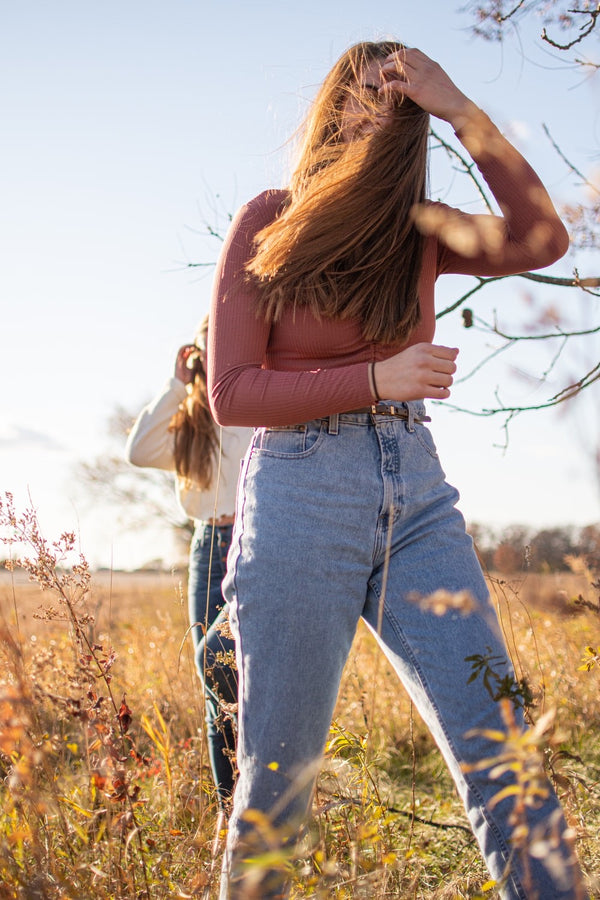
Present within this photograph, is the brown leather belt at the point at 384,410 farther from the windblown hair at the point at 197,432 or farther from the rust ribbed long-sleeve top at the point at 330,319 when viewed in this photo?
the windblown hair at the point at 197,432

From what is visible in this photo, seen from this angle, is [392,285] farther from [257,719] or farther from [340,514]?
[257,719]

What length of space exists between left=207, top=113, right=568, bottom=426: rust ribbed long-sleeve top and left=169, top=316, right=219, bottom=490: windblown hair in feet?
5.12

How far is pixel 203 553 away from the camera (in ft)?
10.0

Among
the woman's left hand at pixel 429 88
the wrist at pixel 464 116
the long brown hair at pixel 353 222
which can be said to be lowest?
the long brown hair at pixel 353 222

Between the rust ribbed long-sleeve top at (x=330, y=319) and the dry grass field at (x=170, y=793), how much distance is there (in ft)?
2.01

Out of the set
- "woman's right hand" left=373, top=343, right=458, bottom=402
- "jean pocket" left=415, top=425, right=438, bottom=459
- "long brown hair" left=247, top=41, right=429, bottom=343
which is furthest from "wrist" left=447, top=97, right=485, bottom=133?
"jean pocket" left=415, top=425, right=438, bottom=459

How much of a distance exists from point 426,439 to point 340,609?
1.38ft

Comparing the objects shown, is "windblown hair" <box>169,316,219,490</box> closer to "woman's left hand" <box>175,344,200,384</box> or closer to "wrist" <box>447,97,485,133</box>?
"woman's left hand" <box>175,344,200,384</box>

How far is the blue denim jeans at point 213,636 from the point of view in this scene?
248 centimetres

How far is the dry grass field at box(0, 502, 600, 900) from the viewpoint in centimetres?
A: 146

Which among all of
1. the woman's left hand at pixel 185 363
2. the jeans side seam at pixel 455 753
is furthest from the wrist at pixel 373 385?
the woman's left hand at pixel 185 363

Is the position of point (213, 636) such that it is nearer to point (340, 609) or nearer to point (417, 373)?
point (340, 609)

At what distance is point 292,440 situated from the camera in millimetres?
1580

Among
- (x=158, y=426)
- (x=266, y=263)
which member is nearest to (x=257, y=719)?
(x=266, y=263)
